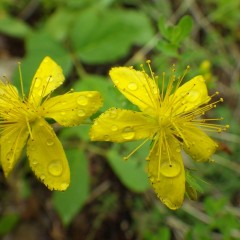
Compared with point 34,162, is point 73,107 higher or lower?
higher

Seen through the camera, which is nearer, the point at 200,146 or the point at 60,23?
the point at 200,146

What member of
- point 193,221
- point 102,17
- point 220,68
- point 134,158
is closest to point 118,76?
point 134,158

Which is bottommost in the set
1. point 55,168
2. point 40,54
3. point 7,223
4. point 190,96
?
point 7,223

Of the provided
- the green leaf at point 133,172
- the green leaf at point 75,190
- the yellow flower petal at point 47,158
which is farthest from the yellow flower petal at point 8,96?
the green leaf at point 133,172

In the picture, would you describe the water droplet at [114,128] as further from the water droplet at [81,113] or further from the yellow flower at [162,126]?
the water droplet at [81,113]

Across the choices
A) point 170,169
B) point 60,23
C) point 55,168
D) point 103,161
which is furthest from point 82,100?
point 60,23

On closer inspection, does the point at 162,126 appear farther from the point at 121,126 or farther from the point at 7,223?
the point at 7,223

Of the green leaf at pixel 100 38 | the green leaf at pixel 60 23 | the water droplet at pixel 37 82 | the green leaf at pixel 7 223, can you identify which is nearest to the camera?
the water droplet at pixel 37 82
